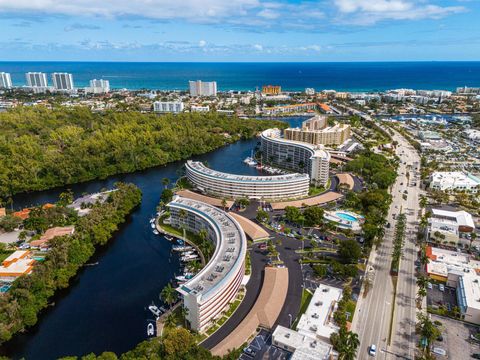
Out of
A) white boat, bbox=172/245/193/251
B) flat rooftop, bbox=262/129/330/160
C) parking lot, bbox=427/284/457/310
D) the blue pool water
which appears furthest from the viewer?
flat rooftop, bbox=262/129/330/160

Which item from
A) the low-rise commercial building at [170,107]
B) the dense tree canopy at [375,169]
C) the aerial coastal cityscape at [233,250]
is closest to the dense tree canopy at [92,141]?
the aerial coastal cityscape at [233,250]

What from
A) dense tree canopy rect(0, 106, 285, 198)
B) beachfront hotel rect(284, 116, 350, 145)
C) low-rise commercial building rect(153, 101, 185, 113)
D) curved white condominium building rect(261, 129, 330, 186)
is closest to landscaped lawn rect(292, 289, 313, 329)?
curved white condominium building rect(261, 129, 330, 186)

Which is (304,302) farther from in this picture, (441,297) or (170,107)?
(170,107)

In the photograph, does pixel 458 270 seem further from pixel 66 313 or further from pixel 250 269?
pixel 66 313

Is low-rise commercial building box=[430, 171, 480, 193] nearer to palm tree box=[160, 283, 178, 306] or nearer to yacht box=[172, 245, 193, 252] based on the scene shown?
yacht box=[172, 245, 193, 252]

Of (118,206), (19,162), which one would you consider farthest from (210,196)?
(19,162)
